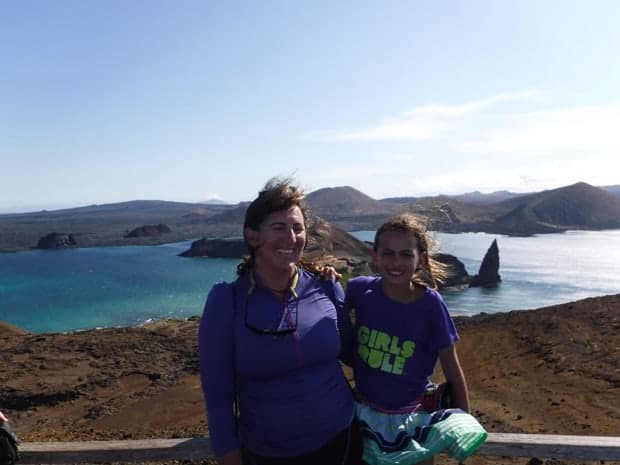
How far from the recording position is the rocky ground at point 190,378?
8.84 m

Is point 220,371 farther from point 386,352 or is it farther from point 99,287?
point 99,287

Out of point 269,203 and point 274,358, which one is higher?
point 269,203

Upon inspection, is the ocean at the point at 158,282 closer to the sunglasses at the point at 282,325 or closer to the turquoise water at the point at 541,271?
the turquoise water at the point at 541,271

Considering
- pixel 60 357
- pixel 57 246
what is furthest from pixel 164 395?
pixel 57 246

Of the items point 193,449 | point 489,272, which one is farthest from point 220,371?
point 489,272

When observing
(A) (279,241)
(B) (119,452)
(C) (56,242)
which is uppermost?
(A) (279,241)

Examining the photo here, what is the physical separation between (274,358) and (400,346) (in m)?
0.79

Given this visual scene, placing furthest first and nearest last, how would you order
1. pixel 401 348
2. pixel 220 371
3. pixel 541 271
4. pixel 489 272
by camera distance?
pixel 541 271, pixel 489 272, pixel 401 348, pixel 220 371

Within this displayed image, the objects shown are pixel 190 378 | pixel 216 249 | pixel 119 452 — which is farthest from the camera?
pixel 216 249

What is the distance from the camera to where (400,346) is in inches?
112

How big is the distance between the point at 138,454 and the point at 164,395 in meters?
10.4

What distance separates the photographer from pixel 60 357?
1631 centimetres

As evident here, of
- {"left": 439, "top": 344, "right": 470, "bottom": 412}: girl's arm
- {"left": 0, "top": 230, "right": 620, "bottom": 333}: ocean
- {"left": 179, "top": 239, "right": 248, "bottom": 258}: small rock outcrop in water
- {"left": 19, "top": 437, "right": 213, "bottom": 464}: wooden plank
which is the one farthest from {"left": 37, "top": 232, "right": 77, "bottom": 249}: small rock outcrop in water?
{"left": 439, "top": 344, "right": 470, "bottom": 412}: girl's arm

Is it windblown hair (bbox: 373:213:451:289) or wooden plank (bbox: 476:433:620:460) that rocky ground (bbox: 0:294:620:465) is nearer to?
wooden plank (bbox: 476:433:620:460)
